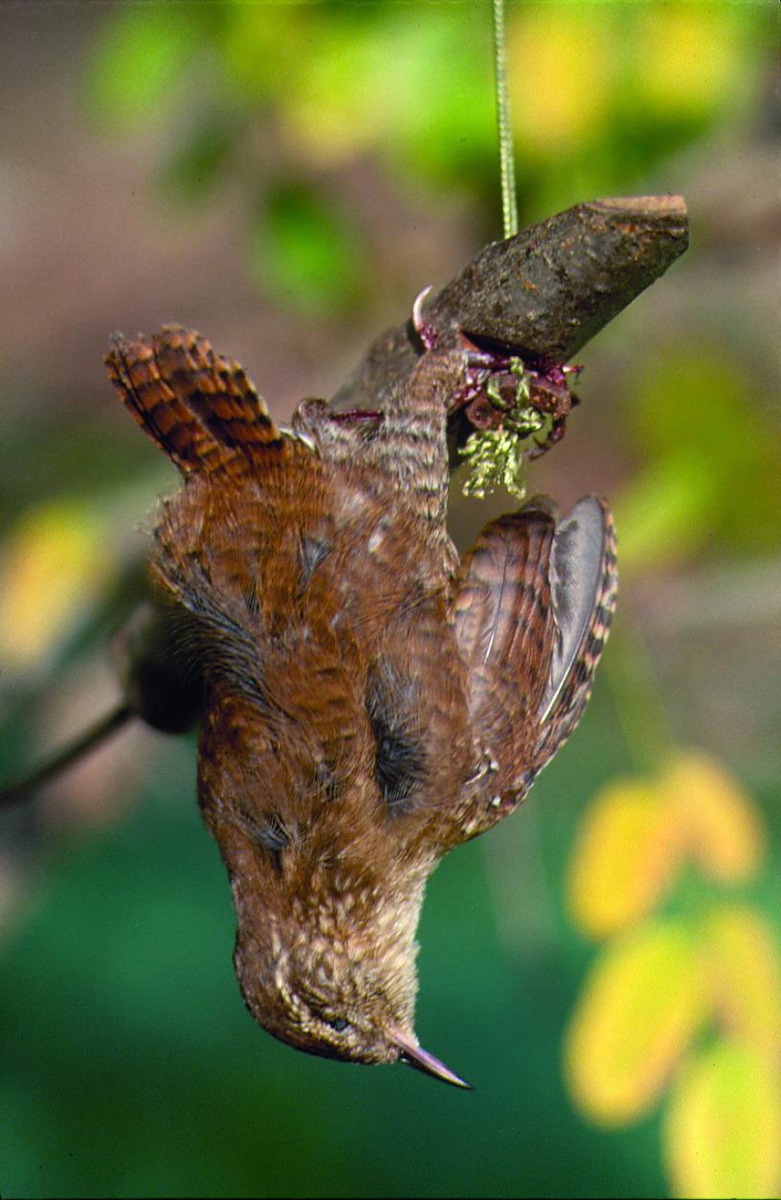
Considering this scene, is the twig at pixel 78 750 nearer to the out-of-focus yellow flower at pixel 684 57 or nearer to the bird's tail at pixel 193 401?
the bird's tail at pixel 193 401

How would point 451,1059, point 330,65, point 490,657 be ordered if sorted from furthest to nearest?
1. point 451,1059
2. point 330,65
3. point 490,657

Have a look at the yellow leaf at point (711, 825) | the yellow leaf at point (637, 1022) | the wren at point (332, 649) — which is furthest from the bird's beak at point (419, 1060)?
the yellow leaf at point (711, 825)

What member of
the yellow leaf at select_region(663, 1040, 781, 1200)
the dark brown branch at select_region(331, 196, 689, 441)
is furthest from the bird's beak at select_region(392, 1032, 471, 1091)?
the dark brown branch at select_region(331, 196, 689, 441)

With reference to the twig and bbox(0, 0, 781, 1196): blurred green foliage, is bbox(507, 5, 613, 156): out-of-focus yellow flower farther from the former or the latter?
the twig

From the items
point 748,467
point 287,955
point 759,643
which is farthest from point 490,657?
point 759,643

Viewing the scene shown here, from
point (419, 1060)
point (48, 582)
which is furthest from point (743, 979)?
point (48, 582)

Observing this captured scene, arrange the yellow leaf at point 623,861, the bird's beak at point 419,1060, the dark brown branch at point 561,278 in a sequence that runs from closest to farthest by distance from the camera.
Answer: the dark brown branch at point 561,278
the bird's beak at point 419,1060
the yellow leaf at point 623,861

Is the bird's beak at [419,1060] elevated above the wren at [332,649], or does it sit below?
below

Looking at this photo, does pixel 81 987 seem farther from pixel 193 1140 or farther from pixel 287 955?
pixel 287 955
